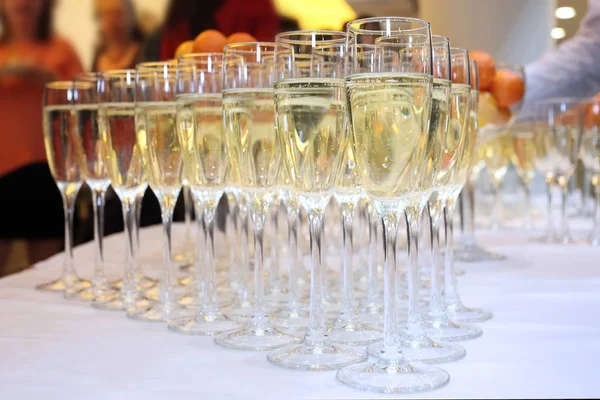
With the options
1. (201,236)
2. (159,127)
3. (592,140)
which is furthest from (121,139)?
(592,140)

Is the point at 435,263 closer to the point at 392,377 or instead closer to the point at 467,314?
the point at 467,314

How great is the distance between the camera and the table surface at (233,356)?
800mm

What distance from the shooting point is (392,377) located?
82 cm

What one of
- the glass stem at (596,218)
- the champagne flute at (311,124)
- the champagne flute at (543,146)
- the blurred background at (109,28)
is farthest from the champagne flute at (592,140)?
the blurred background at (109,28)

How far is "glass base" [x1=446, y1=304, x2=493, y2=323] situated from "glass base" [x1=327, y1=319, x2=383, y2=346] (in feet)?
0.48

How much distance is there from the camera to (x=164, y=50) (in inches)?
218

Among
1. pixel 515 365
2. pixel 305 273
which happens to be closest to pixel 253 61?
pixel 515 365

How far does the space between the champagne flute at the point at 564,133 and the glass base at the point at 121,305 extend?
1.27m

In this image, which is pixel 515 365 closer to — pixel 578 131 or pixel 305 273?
pixel 305 273

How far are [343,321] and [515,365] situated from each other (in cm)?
33

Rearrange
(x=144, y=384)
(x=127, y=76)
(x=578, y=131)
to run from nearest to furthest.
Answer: (x=144, y=384)
(x=127, y=76)
(x=578, y=131)

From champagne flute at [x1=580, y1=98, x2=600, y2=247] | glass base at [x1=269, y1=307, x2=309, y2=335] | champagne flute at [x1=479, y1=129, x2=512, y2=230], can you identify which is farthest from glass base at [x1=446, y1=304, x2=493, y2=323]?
champagne flute at [x1=479, y1=129, x2=512, y2=230]

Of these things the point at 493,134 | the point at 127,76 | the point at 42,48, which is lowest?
the point at 493,134

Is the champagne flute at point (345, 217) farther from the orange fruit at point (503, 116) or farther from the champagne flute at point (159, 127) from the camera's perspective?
the orange fruit at point (503, 116)
